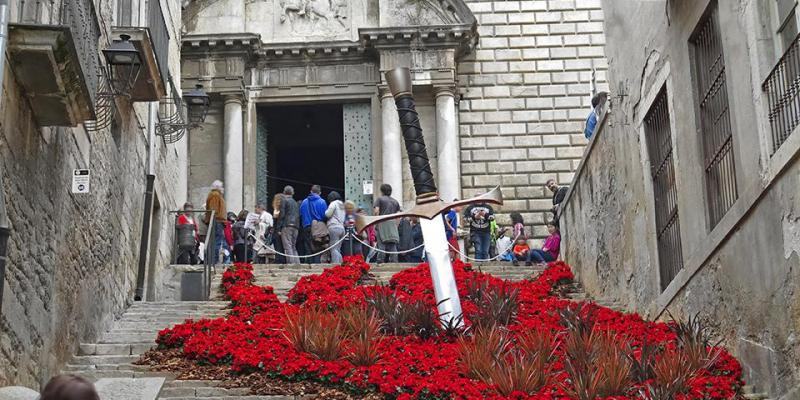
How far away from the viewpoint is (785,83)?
10.3m

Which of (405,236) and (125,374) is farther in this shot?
(405,236)

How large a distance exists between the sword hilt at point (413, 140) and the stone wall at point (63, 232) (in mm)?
3489

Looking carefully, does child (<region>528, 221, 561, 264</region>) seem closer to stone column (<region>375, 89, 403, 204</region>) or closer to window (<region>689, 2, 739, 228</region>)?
stone column (<region>375, 89, 403, 204</region>)

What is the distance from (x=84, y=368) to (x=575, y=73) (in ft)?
50.9

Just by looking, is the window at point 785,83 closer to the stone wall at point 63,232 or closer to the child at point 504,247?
the stone wall at point 63,232

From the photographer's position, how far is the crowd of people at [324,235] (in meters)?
19.7

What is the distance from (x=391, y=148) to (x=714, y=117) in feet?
41.6

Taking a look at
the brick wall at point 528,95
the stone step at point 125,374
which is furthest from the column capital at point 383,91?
the stone step at point 125,374

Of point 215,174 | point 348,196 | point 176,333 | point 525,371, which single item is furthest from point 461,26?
point 525,371

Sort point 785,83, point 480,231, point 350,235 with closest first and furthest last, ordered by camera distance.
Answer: point 785,83 < point 350,235 < point 480,231

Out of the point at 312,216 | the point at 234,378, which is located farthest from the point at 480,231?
the point at 234,378

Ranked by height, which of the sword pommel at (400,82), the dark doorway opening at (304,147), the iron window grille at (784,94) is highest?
the dark doorway opening at (304,147)

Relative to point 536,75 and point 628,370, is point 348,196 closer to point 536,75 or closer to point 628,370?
point 536,75

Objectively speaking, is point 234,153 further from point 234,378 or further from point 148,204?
point 234,378
